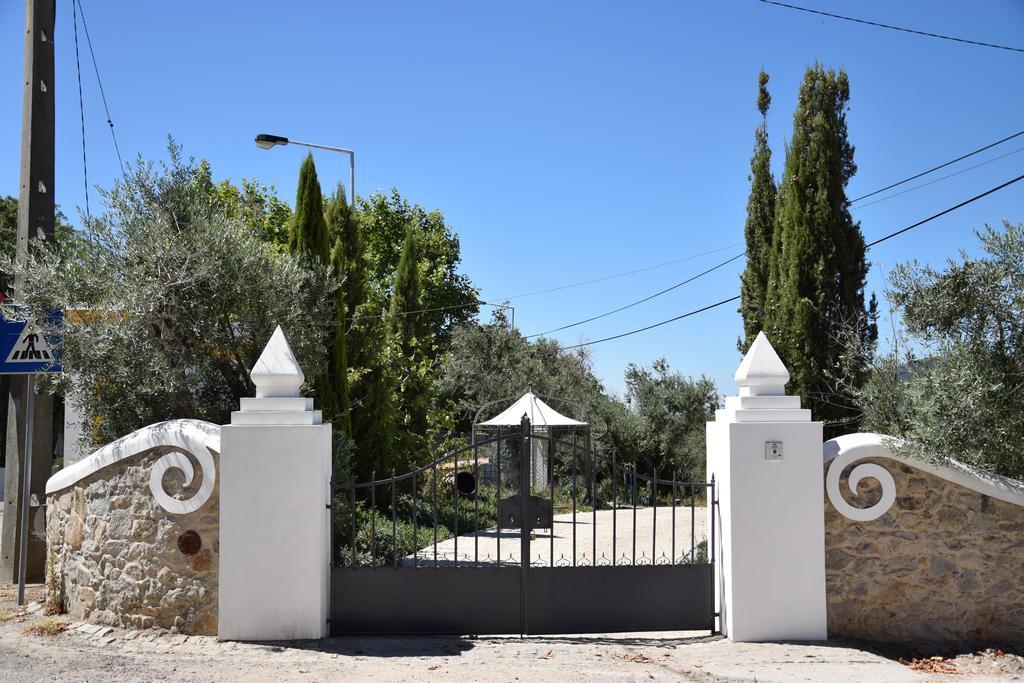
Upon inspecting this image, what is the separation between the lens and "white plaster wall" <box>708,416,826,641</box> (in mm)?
7375

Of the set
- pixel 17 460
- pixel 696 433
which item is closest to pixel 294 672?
pixel 17 460

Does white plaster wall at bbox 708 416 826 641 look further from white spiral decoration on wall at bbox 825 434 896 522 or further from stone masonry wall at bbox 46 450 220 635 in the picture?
stone masonry wall at bbox 46 450 220 635

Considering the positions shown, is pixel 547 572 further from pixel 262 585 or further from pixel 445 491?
pixel 445 491

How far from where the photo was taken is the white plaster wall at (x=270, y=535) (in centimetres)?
726

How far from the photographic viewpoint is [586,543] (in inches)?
573

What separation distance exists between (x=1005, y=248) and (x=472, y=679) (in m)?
6.19

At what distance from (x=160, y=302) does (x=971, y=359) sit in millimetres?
8322

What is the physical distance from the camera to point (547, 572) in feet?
24.9

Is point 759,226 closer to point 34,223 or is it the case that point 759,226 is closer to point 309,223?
point 309,223

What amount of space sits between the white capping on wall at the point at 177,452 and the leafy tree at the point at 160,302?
6.02 ft

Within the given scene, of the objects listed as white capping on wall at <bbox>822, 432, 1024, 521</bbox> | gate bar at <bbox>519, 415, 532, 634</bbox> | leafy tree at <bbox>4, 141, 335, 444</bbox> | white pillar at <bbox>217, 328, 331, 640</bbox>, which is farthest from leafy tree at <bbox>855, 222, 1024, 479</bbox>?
leafy tree at <bbox>4, 141, 335, 444</bbox>

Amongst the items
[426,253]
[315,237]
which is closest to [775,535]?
[315,237]

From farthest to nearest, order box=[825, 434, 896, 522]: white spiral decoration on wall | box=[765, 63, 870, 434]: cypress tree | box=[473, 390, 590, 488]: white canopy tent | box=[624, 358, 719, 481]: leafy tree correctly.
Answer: box=[624, 358, 719, 481]: leafy tree → box=[473, 390, 590, 488]: white canopy tent → box=[765, 63, 870, 434]: cypress tree → box=[825, 434, 896, 522]: white spiral decoration on wall

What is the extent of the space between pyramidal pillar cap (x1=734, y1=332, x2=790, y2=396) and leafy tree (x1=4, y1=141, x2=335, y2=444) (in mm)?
5697
